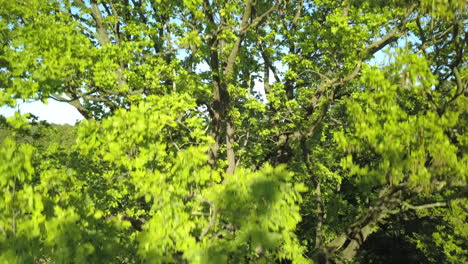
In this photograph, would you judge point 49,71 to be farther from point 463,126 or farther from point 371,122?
point 463,126

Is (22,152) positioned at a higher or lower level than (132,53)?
lower

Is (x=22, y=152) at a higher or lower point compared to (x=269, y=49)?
lower

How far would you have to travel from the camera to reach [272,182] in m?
3.79

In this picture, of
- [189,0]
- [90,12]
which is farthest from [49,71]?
[90,12]

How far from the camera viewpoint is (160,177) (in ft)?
13.6

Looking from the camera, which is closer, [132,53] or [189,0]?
[189,0]

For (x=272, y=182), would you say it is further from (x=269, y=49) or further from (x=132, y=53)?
(x=269, y=49)

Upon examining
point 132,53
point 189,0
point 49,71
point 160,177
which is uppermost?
point 189,0

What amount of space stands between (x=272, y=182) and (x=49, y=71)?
411 centimetres

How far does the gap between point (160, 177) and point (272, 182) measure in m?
1.44

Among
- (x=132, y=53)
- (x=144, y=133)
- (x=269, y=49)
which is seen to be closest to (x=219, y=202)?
(x=144, y=133)

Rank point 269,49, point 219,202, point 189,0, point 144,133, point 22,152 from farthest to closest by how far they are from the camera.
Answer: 1. point 269,49
2. point 189,0
3. point 144,133
4. point 219,202
5. point 22,152

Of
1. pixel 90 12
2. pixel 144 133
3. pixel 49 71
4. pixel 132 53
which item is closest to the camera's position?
pixel 144 133

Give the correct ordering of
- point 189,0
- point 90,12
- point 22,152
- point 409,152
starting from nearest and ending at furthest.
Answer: point 22,152
point 409,152
point 189,0
point 90,12
